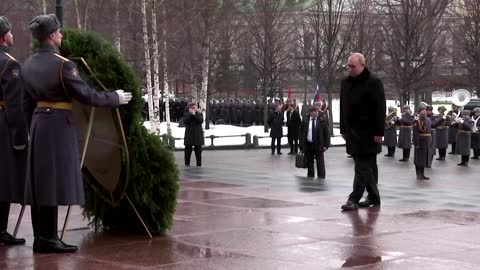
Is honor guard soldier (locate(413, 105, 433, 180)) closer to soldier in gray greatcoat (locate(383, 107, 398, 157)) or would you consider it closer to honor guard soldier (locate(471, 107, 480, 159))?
honor guard soldier (locate(471, 107, 480, 159))

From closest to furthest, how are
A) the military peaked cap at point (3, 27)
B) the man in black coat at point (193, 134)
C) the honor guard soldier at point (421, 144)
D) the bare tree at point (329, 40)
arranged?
the military peaked cap at point (3, 27)
the honor guard soldier at point (421, 144)
the man in black coat at point (193, 134)
the bare tree at point (329, 40)

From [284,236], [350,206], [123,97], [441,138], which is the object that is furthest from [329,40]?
[123,97]

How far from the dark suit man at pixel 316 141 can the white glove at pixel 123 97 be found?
11874mm

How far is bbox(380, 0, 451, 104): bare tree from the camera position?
39.8 metres

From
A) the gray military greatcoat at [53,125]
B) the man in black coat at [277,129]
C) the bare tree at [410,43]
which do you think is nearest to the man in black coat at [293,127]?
the man in black coat at [277,129]

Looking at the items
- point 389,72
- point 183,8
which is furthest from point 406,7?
point 183,8

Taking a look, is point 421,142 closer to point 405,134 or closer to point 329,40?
point 405,134

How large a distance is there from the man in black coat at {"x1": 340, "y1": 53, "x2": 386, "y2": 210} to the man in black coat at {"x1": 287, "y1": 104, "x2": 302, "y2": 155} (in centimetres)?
1827

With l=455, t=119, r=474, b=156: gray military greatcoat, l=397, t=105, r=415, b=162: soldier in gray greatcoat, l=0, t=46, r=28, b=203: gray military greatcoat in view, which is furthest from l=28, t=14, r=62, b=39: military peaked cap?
l=397, t=105, r=415, b=162: soldier in gray greatcoat

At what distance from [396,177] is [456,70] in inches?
1340

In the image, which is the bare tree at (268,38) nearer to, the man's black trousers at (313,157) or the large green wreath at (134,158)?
the man's black trousers at (313,157)

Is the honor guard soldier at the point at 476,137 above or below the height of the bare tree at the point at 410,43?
below

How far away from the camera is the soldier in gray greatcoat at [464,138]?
25.6 m

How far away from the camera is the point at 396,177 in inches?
794
